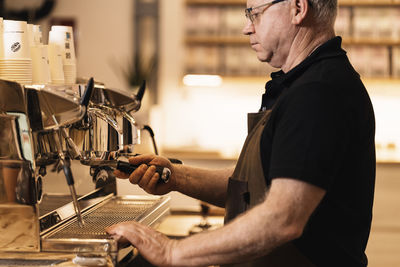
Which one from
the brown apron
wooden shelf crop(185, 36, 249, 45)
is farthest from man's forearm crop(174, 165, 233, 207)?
wooden shelf crop(185, 36, 249, 45)

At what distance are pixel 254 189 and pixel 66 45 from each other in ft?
2.66

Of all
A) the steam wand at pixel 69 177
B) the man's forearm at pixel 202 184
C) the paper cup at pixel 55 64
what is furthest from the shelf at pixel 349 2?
the steam wand at pixel 69 177

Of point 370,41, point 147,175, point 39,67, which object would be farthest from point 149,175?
point 370,41

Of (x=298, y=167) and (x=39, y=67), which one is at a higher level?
(x=39, y=67)

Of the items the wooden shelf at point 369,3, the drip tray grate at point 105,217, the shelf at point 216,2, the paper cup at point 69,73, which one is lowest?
the drip tray grate at point 105,217

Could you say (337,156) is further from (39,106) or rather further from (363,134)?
(39,106)

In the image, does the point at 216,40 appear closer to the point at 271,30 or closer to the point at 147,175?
the point at 147,175

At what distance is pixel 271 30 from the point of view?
67.4 inches

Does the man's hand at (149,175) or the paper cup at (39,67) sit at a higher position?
the paper cup at (39,67)

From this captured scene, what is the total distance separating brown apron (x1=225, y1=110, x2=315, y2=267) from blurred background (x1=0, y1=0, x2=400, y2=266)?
3.56 meters

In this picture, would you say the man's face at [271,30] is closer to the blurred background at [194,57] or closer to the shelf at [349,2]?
the blurred background at [194,57]

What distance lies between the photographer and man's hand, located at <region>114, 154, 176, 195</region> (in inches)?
77.1

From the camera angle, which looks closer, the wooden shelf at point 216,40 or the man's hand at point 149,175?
the man's hand at point 149,175

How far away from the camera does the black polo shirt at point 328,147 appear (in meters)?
1.40
